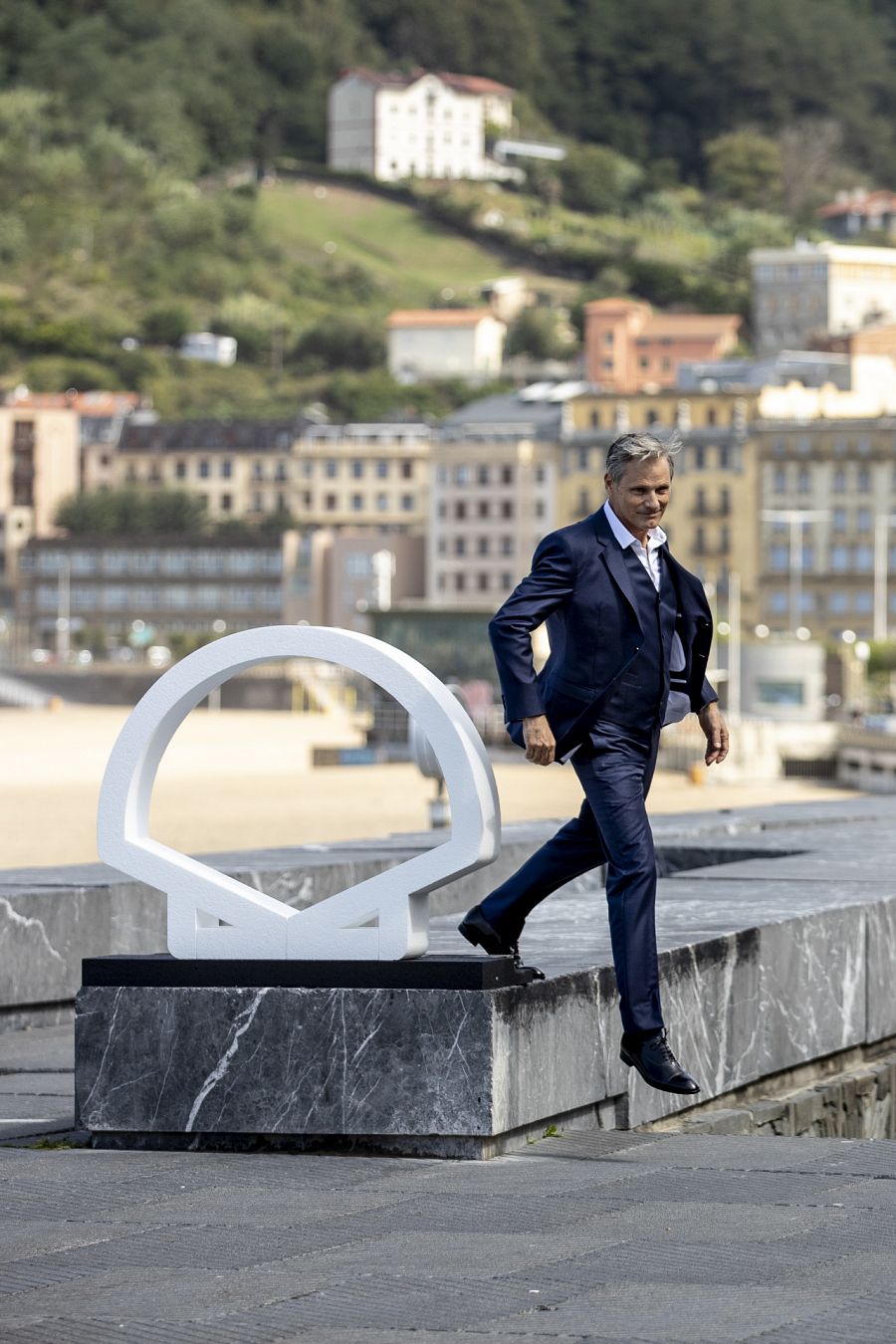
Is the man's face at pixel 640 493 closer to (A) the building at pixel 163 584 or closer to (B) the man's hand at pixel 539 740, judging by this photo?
(B) the man's hand at pixel 539 740

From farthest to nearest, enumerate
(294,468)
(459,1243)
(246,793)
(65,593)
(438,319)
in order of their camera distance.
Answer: (438,319) → (294,468) → (65,593) → (246,793) → (459,1243)

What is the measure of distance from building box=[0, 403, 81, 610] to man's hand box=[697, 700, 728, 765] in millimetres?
125116

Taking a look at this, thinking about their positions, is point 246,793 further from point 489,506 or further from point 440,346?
point 440,346

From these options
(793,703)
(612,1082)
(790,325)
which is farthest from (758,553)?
(612,1082)

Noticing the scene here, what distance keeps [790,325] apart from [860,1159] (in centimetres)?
17574

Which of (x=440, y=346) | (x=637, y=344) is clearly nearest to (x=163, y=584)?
(x=637, y=344)

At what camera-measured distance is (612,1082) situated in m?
A: 6.64

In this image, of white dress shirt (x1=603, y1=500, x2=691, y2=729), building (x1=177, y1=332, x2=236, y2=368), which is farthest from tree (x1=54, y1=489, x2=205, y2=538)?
white dress shirt (x1=603, y1=500, x2=691, y2=729)

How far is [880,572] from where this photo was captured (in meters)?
98.9

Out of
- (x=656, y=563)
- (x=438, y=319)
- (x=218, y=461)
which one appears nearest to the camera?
(x=656, y=563)

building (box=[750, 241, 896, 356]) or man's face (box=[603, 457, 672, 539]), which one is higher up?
building (box=[750, 241, 896, 356])

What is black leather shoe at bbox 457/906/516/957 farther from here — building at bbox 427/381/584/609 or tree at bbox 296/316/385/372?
tree at bbox 296/316/385/372

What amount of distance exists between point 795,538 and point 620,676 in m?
92.4

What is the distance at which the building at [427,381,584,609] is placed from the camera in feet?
370
